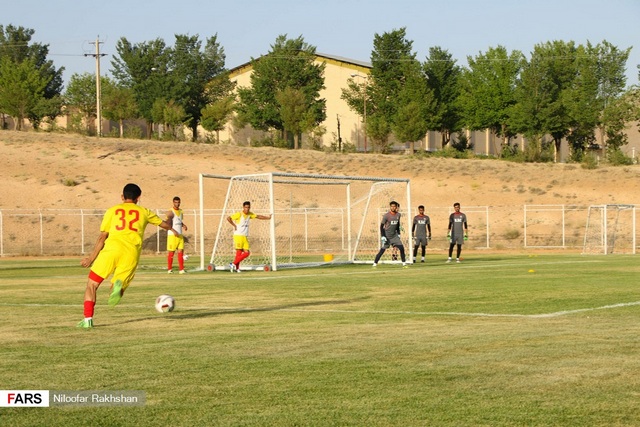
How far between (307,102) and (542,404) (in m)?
83.2

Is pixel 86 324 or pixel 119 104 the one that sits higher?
pixel 119 104

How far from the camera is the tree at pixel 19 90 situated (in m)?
87.8

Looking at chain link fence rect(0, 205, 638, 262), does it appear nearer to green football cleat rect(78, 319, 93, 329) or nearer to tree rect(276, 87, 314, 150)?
tree rect(276, 87, 314, 150)

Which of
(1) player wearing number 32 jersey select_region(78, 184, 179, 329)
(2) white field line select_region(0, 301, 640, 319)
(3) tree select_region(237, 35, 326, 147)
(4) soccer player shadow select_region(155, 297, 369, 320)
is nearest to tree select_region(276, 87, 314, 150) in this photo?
(3) tree select_region(237, 35, 326, 147)

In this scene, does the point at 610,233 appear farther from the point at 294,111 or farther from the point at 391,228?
the point at 294,111

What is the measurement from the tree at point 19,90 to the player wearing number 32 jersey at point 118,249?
258 feet

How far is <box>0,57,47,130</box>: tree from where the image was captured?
87750 millimetres

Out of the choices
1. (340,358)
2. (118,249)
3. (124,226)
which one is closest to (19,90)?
(124,226)

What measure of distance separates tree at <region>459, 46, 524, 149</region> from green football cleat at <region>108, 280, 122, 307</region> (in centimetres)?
7543

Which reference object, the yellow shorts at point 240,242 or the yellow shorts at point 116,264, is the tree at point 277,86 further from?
the yellow shorts at point 116,264

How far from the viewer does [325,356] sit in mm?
9539

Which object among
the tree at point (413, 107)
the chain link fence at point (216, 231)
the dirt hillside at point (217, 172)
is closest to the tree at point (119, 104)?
the dirt hillside at point (217, 172)

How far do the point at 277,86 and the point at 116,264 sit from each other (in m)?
80.5

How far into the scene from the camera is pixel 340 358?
30.8ft
